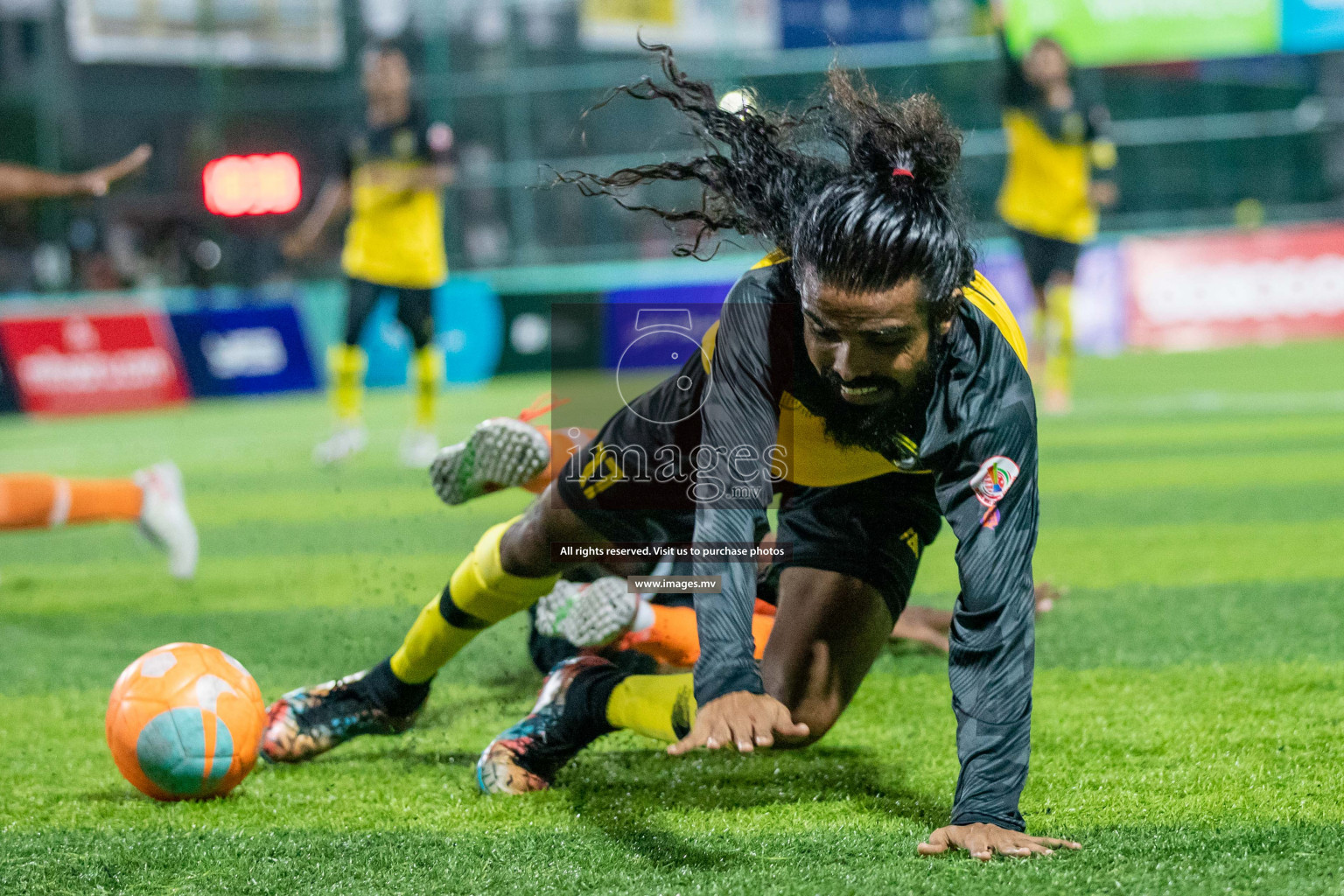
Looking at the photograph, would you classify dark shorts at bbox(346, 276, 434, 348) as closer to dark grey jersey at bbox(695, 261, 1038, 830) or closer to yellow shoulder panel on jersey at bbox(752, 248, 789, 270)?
yellow shoulder panel on jersey at bbox(752, 248, 789, 270)

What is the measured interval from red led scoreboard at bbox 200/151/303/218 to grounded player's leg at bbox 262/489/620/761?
59.2ft

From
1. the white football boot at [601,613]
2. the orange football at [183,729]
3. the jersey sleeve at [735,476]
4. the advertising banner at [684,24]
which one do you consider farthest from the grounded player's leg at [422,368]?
the advertising banner at [684,24]

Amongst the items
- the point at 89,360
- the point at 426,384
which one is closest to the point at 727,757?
the point at 426,384

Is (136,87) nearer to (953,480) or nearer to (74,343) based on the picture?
(74,343)

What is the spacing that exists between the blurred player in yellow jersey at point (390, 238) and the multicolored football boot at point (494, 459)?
19.9 ft

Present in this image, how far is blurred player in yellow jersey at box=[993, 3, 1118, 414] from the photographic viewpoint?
444 inches

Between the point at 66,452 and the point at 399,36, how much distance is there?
970cm

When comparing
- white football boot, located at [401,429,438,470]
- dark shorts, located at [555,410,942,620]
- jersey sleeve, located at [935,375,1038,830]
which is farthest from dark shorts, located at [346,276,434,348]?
jersey sleeve, located at [935,375,1038,830]

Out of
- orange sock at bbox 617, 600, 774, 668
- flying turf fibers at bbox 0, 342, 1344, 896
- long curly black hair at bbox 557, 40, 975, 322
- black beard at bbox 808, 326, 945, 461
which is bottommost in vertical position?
flying turf fibers at bbox 0, 342, 1344, 896

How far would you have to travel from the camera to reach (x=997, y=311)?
262cm

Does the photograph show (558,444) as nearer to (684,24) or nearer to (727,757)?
(727,757)

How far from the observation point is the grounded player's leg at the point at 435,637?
3.10 m

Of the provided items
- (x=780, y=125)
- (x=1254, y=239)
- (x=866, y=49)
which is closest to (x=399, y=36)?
(x=866, y=49)

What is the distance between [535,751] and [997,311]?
1358 mm
